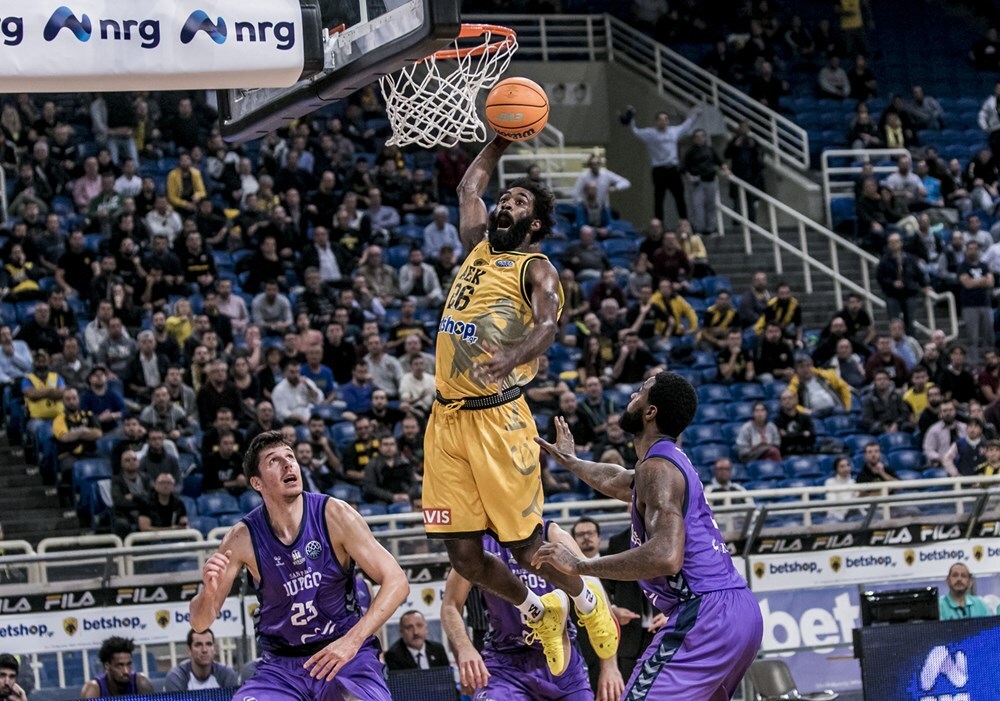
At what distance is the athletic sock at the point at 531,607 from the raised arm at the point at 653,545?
1.17 metres

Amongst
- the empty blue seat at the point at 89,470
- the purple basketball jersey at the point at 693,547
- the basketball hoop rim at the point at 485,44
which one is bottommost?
the empty blue seat at the point at 89,470

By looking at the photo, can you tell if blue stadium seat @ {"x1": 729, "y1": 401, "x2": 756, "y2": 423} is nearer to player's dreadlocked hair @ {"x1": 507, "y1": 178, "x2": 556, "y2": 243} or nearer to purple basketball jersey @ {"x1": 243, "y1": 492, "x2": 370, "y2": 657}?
player's dreadlocked hair @ {"x1": 507, "y1": 178, "x2": 556, "y2": 243}

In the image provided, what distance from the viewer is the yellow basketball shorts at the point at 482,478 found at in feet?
26.6

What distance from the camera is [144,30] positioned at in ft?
22.7

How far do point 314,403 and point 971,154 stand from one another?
12546mm

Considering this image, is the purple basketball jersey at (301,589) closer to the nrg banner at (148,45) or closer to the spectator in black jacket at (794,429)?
the nrg banner at (148,45)

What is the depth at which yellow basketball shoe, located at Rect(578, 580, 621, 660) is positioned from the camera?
8391 mm

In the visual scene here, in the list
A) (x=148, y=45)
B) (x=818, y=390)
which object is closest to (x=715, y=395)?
(x=818, y=390)

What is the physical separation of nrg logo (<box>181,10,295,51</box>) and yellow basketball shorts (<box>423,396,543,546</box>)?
2.12m

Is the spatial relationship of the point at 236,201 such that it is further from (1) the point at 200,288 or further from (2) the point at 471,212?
(2) the point at 471,212

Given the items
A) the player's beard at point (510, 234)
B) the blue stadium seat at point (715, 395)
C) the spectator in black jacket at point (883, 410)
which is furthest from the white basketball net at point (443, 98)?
the spectator in black jacket at point (883, 410)

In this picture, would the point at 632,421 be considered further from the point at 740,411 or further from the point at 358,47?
the point at 740,411

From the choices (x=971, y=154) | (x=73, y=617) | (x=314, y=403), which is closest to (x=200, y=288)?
(x=314, y=403)

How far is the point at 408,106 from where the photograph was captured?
28.9 feet
